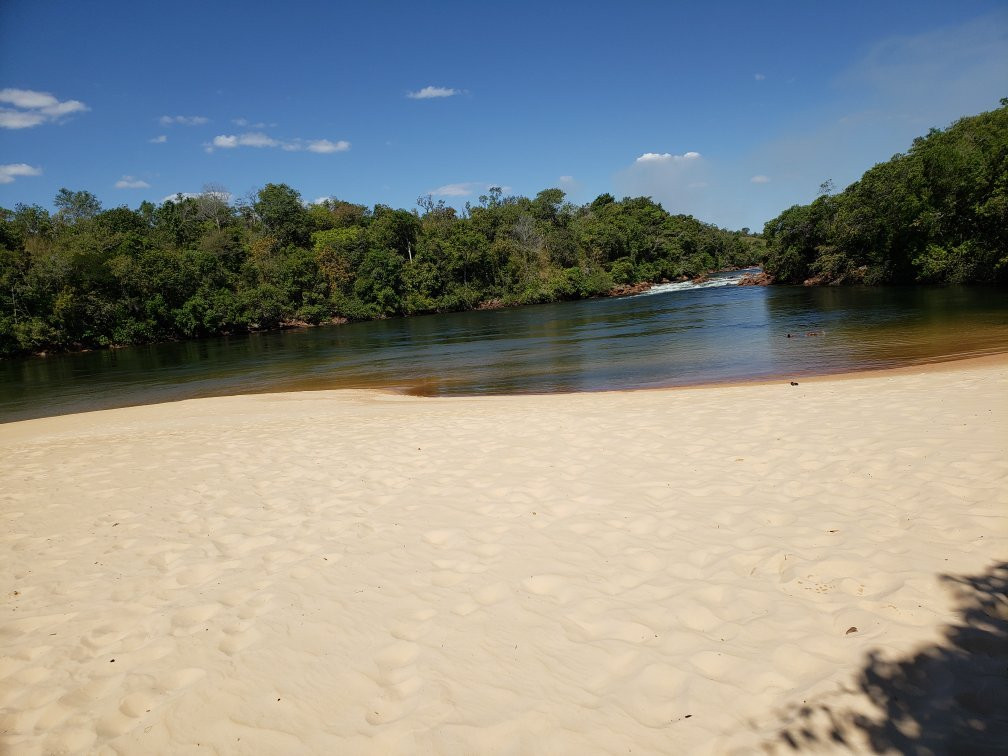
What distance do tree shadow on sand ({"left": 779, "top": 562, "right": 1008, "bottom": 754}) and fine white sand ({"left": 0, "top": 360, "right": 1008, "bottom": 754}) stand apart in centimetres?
5

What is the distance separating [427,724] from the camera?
285 cm

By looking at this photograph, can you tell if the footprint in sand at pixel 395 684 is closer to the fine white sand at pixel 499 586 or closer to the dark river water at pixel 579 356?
the fine white sand at pixel 499 586

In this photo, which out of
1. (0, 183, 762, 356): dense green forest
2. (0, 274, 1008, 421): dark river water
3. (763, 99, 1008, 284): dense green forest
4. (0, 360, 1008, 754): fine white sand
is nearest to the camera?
(0, 360, 1008, 754): fine white sand

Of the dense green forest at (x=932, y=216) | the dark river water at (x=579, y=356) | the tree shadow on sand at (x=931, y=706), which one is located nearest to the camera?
the tree shadow on sand at (x=931, y=706)

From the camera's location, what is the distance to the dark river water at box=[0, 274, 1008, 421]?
17531mm

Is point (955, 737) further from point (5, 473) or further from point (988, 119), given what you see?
point (988, 119)

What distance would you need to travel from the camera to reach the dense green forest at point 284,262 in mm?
48281

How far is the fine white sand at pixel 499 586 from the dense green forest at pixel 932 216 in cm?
4016

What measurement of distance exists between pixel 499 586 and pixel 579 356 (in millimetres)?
19731

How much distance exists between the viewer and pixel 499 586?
4.16 m

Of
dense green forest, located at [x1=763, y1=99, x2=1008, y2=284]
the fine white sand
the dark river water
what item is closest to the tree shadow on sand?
the fine white sand

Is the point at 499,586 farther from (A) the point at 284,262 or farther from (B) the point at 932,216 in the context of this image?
(A) the point at 284,262

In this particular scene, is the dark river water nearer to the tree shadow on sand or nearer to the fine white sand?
the fine white sand

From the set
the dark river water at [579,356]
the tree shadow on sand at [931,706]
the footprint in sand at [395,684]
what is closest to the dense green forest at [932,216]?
the dark river water at [579,356]
